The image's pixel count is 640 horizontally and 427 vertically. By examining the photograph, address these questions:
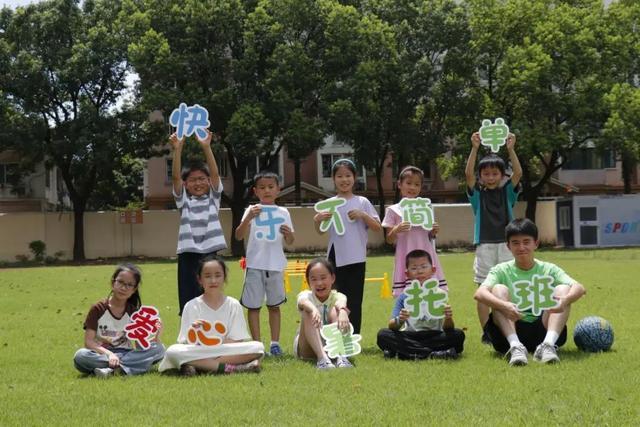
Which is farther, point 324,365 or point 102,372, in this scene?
point 324,365

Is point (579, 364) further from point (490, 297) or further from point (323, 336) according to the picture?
point (323, 336)

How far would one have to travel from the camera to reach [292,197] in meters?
41.6

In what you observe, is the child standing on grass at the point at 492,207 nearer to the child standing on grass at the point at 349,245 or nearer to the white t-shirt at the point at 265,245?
the child standing on grass at the point at 349,245

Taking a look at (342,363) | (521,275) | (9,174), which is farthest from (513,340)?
(9,174)

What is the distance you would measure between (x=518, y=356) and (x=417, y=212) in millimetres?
1821

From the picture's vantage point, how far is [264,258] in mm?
7141

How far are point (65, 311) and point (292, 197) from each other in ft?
98.9

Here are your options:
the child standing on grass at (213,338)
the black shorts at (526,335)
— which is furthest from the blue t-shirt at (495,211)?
the child standing on grass at (213,338)

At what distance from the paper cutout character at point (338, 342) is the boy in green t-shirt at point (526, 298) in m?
1.12

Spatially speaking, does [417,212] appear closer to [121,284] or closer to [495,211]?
[495,211]

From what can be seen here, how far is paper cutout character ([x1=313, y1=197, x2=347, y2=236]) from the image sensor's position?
7.18m

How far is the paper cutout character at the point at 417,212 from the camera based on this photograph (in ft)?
23.5

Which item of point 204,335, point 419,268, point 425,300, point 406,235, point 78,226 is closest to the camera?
point 204,335

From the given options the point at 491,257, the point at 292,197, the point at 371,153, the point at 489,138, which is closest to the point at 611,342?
the point at 491,257
